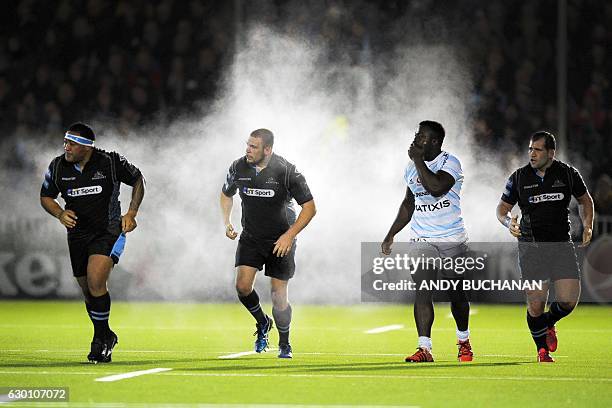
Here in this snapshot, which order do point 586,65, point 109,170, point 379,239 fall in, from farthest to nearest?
1. point 586,65
2. point 379,239
3. point 109,170

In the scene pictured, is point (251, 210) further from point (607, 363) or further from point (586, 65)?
point (586, 65)

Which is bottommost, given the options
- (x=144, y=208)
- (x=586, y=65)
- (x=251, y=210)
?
(x=251, y=210)

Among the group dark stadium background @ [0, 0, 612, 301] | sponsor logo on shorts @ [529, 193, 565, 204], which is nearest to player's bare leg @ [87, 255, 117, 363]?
sponsor logo on shorts @ [529, 193, 565, 204]

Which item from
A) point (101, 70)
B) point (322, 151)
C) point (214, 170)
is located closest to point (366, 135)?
point (322, 151)

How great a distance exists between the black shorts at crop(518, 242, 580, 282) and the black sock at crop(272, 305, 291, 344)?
88.1 inches

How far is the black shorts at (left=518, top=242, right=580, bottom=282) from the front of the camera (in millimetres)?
12023

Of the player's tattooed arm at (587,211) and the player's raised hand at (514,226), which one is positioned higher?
the player's tattooed arm at (587,211)

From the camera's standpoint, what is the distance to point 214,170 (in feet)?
75.0

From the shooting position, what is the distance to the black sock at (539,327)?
1230 cm

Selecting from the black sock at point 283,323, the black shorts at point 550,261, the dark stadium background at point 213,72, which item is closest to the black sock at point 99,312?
the black sock at point 283,323

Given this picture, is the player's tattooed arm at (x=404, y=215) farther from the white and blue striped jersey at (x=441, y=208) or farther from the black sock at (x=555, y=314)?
the black sock at (x=555, y=314)

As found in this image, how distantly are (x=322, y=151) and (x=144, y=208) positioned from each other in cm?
309

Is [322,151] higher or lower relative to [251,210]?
higher

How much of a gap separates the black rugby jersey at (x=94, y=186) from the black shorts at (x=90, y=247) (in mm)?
53
